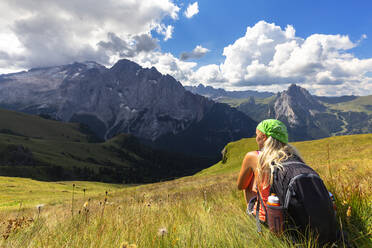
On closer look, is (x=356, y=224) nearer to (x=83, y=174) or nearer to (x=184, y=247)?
(x=184, y=247)

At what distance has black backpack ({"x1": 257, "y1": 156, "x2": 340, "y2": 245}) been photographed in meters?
2.68

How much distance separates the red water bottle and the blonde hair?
1.25ft

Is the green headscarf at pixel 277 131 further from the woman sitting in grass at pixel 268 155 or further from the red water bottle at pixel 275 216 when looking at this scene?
the red water bottle at pixel 275 216

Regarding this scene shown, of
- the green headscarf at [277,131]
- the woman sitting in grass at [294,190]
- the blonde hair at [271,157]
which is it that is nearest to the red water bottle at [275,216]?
the woman sitting in grass at [294,190]

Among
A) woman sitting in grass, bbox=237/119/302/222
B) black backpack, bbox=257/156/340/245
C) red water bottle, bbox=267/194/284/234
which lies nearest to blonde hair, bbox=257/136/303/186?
woman sitting in grass, bbox=237/119/302/222

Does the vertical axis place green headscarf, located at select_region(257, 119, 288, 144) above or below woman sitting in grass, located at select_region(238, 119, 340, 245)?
above

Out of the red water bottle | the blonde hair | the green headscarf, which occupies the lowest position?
the red water bottle

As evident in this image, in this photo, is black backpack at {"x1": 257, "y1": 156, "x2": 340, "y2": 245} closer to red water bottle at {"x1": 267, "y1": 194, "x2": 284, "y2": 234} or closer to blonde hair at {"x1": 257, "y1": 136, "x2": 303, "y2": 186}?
red water bottle at {"x1": 267, "y1": 194, "x2": 284, "y2": 234}

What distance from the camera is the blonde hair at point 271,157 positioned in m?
3.40

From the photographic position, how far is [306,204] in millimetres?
2766

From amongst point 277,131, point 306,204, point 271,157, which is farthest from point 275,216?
point 277,131

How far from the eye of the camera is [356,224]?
3.31 metres

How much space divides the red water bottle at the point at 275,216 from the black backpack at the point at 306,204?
8cm

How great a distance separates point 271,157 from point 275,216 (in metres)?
0.96
